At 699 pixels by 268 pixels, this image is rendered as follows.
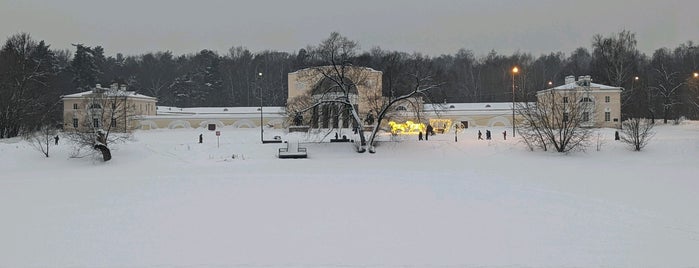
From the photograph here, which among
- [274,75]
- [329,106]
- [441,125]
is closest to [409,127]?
[441,125]

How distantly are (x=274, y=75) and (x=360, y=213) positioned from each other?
3729 inches

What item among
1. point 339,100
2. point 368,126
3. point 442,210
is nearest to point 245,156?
point 339,100

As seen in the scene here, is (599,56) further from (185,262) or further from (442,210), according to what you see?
(185,262)

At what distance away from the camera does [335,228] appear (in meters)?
16.2

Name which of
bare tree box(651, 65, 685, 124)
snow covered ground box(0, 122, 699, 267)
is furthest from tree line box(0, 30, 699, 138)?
snow covered ground box(0, 122, 699, 267)

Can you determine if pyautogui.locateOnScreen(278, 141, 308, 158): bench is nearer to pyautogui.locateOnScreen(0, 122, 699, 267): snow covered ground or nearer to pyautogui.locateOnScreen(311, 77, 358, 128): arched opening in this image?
pyautogui.locateOnScreen(0, 122, 699, 267): snow covered ground

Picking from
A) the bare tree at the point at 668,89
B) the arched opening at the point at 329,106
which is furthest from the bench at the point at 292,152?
the bare tree at the point at 668,89

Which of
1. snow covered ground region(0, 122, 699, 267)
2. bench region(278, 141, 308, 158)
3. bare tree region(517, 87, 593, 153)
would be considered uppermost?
bare tree region(517, 87, 593, 153)

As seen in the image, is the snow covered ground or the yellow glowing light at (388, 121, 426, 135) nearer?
the snow covered ground

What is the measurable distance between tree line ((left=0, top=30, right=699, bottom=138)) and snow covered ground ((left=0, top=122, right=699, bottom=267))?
15785 mm

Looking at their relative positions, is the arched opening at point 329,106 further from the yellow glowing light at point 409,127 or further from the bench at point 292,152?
the yellow glowing light at point 409,127

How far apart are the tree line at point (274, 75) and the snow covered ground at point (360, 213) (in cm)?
1579

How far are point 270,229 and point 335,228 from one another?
1982 millimetres

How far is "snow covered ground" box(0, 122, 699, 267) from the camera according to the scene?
43.5ft
